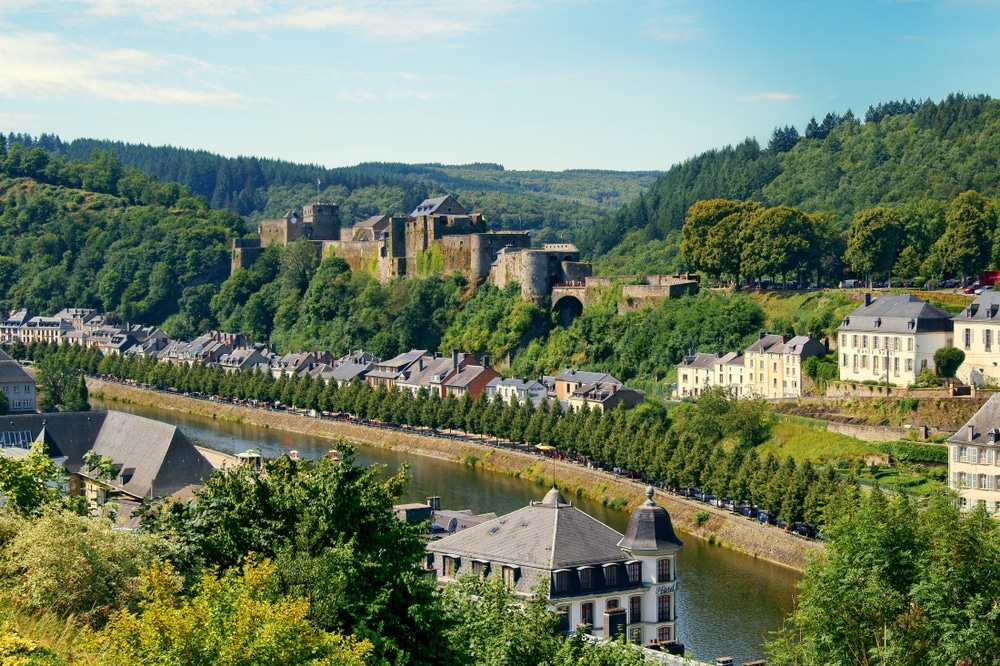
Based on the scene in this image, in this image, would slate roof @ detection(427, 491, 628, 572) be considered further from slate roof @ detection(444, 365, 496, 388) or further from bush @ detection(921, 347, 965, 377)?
slate roof @ detection(444, 365, 496, 388)

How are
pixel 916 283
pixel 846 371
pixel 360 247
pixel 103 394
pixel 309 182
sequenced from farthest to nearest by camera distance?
pixel 309 182 < pixel 360 247 < pixel 103 394 < pixel 916 283 < pixel 846 371

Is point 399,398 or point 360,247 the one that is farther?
point 360,247

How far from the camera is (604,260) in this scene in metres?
95.2

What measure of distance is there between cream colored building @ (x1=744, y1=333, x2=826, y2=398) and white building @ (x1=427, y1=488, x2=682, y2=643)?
80.3 feet

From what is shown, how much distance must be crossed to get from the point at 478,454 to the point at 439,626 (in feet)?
125

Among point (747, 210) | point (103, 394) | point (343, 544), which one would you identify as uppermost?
point (747, 210)

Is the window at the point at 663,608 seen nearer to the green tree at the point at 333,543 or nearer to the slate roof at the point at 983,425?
the green tree at the point at 333,543

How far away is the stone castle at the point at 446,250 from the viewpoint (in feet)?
238

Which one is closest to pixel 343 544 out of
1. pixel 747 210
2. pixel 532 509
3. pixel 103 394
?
pixel 532 509

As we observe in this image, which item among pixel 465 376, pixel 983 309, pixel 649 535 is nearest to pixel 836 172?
pixel 465 376

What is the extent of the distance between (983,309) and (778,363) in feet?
28.0

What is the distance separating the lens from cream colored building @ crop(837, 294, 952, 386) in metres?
47.2

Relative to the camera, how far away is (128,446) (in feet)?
126

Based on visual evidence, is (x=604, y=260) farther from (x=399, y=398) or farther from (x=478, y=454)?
(x=478, y=454)
